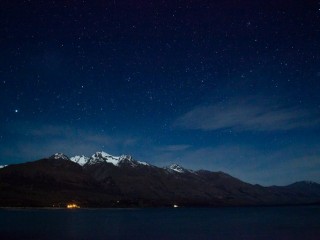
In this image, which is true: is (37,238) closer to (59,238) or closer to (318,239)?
(59,238)

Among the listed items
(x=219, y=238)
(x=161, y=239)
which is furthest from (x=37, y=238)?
(x=219, y=238)

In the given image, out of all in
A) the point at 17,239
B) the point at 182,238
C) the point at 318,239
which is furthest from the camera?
the point at 182,238

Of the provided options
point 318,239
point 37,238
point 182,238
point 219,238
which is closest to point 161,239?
point 182,238

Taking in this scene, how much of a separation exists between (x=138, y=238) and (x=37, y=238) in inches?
881

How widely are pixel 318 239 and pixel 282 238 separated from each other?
25.6 feet

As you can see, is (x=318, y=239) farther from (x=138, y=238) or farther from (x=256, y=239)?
(x=138, y=238)

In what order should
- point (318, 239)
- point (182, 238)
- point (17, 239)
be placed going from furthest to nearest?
point (182, 238) < point (318, 239) < point (17, 239)

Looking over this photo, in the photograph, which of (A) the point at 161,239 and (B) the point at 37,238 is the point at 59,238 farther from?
(A) the point at 161,239

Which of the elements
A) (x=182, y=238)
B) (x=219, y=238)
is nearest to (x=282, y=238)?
(x=219, y=238)

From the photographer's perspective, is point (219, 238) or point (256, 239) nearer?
point (256, 239)

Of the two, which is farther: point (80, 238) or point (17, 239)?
point (80, 238)

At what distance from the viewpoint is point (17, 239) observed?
240 ft

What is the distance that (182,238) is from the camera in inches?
3396

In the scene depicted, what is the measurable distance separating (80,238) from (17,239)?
14.6m
